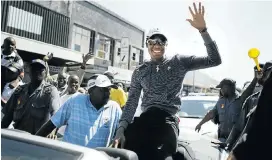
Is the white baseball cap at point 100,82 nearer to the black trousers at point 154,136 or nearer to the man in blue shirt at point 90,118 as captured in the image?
the man in blue shirt at point 90,118

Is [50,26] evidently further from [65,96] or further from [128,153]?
[128,153]

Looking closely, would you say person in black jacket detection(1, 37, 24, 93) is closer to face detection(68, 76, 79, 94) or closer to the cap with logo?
face detection(68, 76, 79, 94)

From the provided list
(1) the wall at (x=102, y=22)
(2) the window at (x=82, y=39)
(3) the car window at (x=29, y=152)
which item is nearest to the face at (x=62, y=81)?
(3) the car window at (x=29, y=152)

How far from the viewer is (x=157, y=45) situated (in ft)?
9.73

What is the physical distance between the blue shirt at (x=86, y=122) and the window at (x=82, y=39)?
20.9 meters

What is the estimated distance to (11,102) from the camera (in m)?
4.31

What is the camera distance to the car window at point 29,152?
79.0 inches

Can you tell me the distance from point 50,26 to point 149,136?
19.4 metres

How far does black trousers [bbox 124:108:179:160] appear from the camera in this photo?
2707 mm

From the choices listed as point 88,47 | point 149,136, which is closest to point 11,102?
point 149,136

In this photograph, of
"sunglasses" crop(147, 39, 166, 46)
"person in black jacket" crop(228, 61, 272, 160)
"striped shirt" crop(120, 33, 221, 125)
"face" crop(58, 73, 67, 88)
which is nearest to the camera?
"person in black jacket" crop(228, 61, 272, 160)

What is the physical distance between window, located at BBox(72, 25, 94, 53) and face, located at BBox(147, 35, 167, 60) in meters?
21.4

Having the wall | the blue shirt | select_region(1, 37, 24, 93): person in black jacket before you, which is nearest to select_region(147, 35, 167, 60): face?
the blue shirt

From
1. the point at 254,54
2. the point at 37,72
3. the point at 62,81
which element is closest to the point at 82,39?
the point at 62,81
